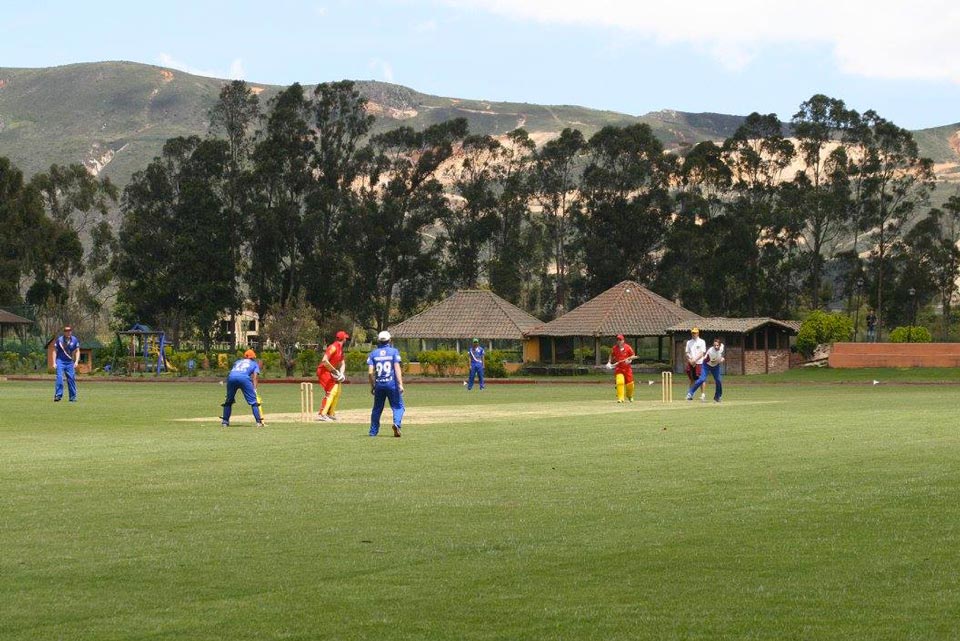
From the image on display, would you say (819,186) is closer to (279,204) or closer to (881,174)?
(881,174)

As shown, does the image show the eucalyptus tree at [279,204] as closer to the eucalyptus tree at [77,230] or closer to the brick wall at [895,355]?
the eucalyptus tree at [77,230]

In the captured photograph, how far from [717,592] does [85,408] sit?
27540 mm

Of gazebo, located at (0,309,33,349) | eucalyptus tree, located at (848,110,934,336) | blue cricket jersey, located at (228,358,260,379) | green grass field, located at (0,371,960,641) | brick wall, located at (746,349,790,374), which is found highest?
eucalyptus tree, located at (848,110,934,336)

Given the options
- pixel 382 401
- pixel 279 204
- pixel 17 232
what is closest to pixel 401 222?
pixel 279 204

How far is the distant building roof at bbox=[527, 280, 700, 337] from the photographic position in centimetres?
8331

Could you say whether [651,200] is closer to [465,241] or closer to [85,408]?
[465,241]

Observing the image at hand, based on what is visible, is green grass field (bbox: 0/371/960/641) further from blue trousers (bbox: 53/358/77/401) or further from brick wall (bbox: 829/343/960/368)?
brick wall (bbox: 829/343/960/368)

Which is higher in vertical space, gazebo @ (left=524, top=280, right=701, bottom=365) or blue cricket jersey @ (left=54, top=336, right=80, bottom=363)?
gazebo @ (left=524, top=280, right=701, bottom=365)

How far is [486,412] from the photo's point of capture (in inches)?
1248

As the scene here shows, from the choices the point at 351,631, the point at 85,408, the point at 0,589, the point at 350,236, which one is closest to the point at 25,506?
the point at 0,589

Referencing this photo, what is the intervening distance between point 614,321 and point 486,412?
53.2 m

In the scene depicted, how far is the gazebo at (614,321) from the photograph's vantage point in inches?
3278

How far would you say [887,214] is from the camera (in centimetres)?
10569

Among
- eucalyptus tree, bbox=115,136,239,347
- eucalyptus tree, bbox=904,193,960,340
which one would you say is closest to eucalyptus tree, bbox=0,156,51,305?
eucalyptus tree, bbox=115,136,239,347
